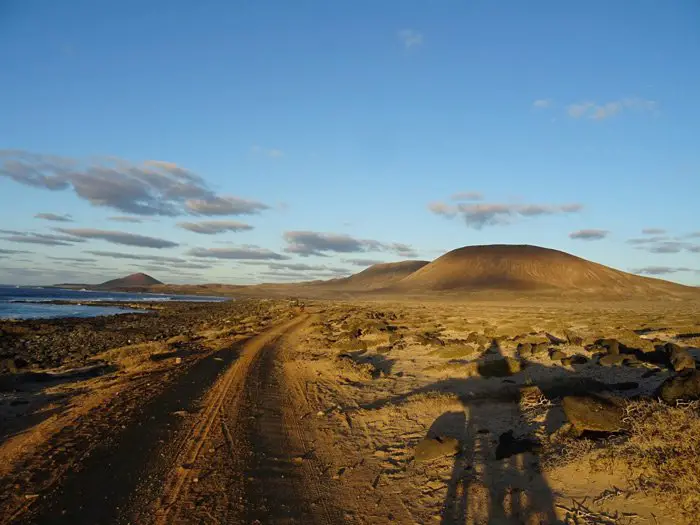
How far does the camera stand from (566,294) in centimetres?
11412

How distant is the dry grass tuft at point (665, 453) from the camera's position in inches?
196

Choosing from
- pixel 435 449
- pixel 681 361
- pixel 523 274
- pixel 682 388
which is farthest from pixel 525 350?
pixel 523 274

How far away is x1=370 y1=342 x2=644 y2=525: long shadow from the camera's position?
5.62 m

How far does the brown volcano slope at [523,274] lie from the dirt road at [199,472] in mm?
127411

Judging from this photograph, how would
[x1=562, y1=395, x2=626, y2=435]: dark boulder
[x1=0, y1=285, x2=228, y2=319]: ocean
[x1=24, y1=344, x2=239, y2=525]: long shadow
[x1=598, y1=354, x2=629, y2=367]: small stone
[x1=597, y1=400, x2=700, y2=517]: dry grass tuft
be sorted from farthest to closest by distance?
1. [x1=0, y1=285, x2=228, y2=319]: ocean
2. [x1=598, y1=354, x2=629, y2=367]: small stone
3. [x1=562, y1=395, x2=626, y2=435]: dark boulder
4. [x1=24, y1=344, x2=239, y2=525]: long shadow
5. [x1=597, y1=400, x2=700, y2=517]: dry grass tuft

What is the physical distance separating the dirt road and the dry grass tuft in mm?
3902

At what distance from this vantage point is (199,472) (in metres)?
6.66

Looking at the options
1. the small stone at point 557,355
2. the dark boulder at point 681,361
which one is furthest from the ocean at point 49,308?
the dark boulder at point 681,361

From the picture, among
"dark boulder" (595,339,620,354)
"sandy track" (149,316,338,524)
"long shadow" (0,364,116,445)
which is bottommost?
"long shadow" (0,364,116,445)

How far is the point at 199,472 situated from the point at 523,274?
485ft

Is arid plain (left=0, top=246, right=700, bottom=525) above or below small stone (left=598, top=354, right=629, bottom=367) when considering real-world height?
below

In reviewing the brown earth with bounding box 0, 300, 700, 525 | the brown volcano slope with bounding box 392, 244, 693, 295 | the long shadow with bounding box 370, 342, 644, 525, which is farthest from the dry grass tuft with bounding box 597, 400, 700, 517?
the brown volcano slope with bounding box 392, 244, 693, 295

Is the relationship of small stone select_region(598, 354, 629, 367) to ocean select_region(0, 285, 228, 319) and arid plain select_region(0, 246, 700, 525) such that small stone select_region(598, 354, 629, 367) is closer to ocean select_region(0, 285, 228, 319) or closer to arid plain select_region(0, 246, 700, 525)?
arid plain select_region(0, 246, 700, 525)

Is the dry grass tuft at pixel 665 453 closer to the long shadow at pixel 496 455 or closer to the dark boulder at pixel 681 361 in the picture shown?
the long shadow at pixel 496 455
